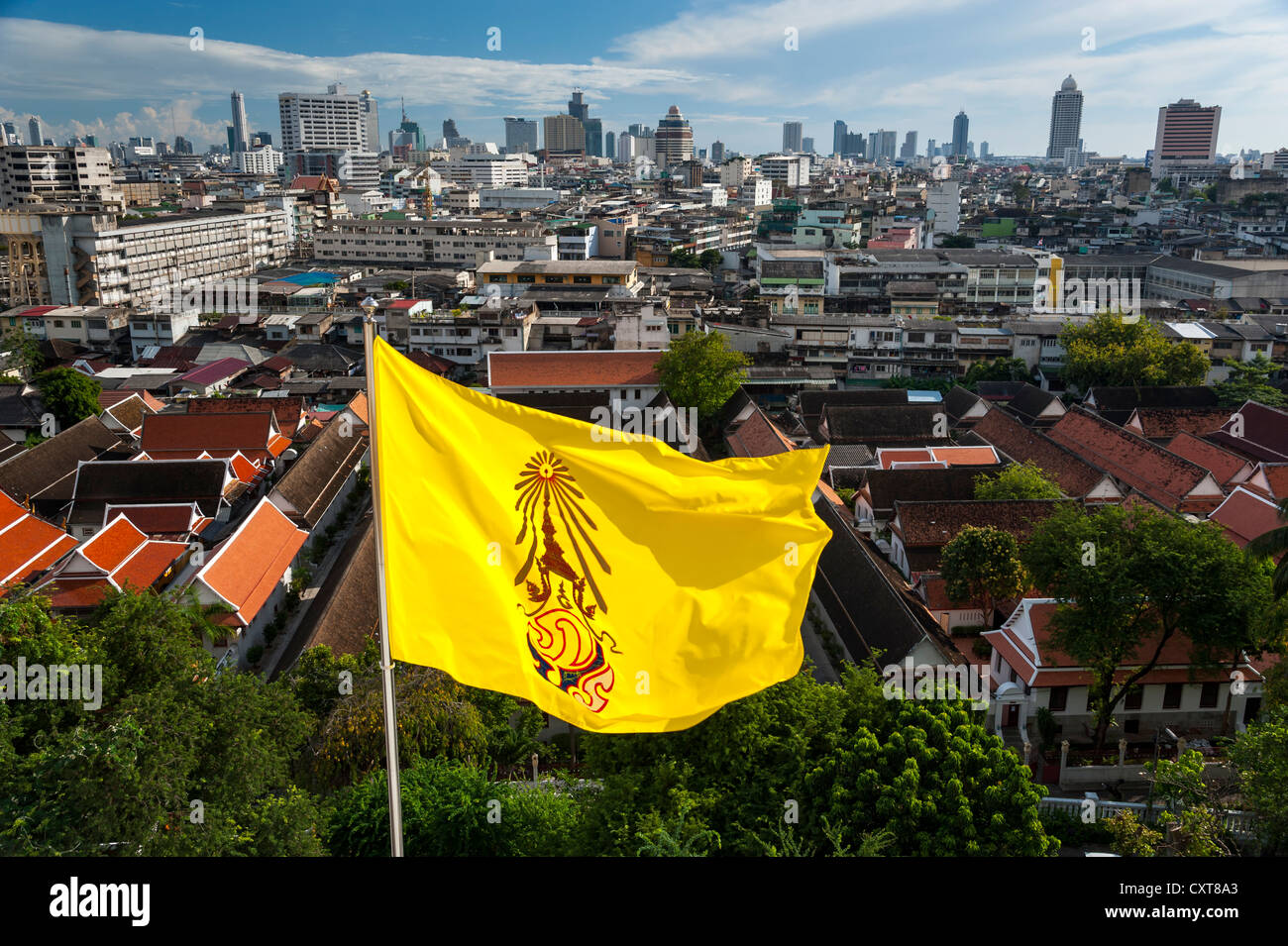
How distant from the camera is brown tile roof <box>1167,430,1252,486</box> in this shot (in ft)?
85.2

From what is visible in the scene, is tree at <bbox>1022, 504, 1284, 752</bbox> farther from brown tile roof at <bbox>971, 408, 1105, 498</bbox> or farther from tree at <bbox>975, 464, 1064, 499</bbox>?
brown tile roof at <bbox>971, 408, 1105, 498</bbox>

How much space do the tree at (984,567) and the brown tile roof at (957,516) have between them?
122 inches

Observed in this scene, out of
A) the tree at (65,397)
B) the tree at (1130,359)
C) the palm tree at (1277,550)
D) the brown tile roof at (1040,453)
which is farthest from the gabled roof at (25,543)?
the tree at (1130,359)

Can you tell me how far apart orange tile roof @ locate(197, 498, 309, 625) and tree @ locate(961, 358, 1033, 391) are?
30.4 m

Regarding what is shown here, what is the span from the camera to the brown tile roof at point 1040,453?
25500 mm

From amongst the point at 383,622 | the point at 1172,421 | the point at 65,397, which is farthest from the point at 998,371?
the point at 383,622

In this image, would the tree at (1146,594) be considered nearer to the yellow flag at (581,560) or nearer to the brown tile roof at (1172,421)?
the yellow flag at (581,560)

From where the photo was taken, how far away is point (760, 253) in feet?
226

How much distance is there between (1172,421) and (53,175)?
84.3 metres

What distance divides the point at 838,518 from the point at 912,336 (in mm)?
22933

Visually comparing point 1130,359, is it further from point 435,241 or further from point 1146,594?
point 435,241

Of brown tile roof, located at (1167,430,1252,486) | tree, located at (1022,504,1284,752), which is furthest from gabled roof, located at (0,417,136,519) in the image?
brown tile roof, located at (1167,430,1252,486)

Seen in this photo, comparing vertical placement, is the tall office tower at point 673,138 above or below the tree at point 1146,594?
above
